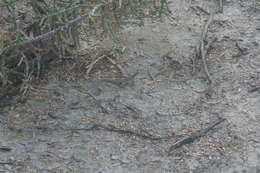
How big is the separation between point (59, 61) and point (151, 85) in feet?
1.64

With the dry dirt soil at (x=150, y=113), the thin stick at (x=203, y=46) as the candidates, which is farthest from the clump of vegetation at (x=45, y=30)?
the thin stick at (x=203, y=46)

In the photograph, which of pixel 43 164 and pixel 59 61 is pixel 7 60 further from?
pixel 43 164

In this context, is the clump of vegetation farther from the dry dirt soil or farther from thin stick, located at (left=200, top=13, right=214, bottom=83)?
thin stick, located at (left=200, top=13, right=214, bottom=83)

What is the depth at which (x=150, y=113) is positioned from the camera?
249 centimetres

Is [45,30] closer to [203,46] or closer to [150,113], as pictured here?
[150,113]

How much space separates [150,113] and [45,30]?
66cm

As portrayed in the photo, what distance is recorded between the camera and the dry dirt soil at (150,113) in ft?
7.32

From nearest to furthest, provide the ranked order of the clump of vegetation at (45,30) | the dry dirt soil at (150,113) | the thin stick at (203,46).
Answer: the dry dirt soil at (150,113), the clump of vegetation at (45,30), the thin stick at (203,46)

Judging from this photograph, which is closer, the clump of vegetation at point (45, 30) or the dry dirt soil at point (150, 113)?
the dry dirt soil at point (150, 113)

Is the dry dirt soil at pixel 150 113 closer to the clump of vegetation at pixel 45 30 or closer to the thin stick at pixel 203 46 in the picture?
the thin stick at pixel 203 46

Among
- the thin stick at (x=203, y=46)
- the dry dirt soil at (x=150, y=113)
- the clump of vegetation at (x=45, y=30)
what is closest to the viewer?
the dry dirt soil at (x=150, y=113)

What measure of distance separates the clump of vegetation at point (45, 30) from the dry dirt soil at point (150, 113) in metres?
0.13

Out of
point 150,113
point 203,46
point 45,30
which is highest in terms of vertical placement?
point 45,30

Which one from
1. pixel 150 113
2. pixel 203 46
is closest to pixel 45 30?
pixel 150 113
